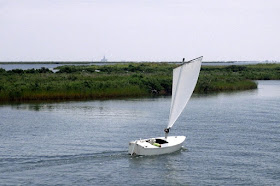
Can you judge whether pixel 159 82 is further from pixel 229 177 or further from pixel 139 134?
pixel 229 177

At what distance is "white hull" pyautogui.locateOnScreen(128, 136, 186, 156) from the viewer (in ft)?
113

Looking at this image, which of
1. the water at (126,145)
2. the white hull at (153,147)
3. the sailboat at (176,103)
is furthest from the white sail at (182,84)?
the water at (126,145)

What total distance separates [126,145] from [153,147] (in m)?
3.85

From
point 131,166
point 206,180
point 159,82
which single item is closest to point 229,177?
point 206,180

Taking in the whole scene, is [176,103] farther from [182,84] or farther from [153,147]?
[153,147]

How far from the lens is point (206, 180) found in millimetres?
29422

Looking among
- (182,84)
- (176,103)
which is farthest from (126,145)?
(182,84)

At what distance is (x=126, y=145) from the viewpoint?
38125 millimetres

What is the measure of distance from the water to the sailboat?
28.2 inches

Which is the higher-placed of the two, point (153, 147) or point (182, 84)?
point (182, 84)

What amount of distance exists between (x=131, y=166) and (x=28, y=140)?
38.3 feet

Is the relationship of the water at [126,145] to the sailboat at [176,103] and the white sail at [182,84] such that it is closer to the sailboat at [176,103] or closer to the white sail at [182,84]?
the sailboat at [176,103]

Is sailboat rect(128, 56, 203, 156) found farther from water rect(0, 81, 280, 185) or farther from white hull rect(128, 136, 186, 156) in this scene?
water rect(0, 81, 280, 185)

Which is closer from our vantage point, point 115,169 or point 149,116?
point 115,169
